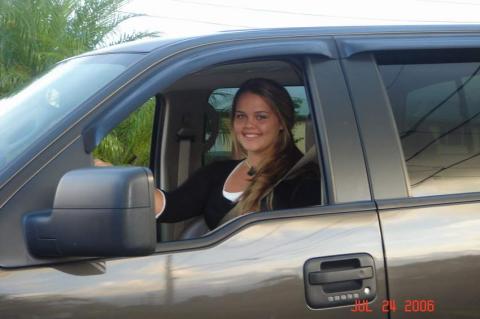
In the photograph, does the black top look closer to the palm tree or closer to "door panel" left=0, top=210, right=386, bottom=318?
"door panel" left=0, top=210, right=386, bottom=318

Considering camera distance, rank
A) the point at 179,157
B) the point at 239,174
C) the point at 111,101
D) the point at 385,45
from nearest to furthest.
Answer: the point at 111,101 < the point at 385,45 < the point at 239,174 < the point at 179,157

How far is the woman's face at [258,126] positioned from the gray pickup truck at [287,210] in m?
0.24

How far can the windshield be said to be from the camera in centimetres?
218

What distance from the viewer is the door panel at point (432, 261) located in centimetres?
220

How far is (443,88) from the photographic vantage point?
2.63 m

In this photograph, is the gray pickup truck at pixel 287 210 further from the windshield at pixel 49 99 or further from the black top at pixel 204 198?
the black top at pixel 204 198

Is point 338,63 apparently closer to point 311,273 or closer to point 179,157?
point 311,273

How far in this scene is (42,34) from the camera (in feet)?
32.0

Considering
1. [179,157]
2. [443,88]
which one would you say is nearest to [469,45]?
[443,88]

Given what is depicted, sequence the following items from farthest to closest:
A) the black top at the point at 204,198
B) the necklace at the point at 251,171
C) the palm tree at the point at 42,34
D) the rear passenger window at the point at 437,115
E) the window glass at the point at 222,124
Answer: the palm tree at the point at 42,34 → the window glass at the point at 222,124 → the black top at the point at 204,198 → the necklace at the point at 251,171 → the rear passenger window at the point at 437,115

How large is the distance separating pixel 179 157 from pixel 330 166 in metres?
1.73

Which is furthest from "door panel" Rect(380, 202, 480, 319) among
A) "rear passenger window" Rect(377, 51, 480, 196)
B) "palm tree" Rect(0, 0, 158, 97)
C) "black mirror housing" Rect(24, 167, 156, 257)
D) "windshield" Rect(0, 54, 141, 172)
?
"palm tree" Rect(0, 0, 158, 97)

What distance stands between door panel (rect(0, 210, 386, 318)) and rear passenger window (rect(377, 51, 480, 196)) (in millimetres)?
330

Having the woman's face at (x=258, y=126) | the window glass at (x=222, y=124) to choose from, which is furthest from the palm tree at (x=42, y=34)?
the woman's face at (x=258, y=126)
